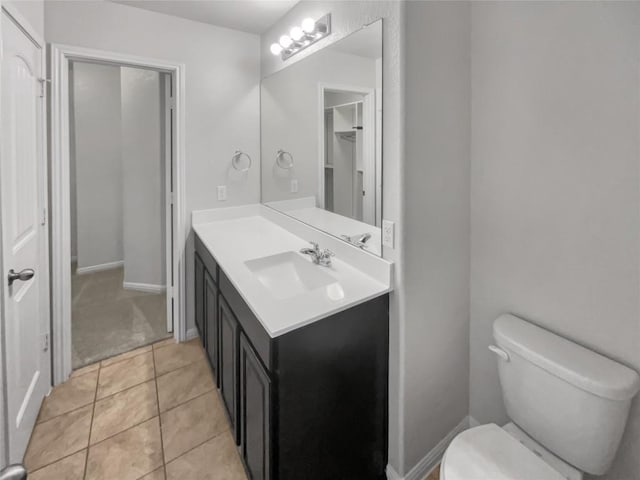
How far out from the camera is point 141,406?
75.4 inches

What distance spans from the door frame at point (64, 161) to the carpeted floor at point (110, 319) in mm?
355

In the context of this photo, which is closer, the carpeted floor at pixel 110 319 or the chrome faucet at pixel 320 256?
the chrome faucet at pixel 320 256

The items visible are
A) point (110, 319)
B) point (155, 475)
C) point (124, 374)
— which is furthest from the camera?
point (110, 319)

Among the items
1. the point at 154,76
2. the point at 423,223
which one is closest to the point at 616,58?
the point at 423,223

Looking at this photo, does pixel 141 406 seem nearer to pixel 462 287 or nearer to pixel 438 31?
pixel 462 287

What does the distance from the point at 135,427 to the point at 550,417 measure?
1.88 metres

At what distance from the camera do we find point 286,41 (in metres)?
2.05

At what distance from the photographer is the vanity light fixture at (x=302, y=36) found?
1775 millimetres

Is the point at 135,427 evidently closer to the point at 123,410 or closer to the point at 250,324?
the point at 123,410

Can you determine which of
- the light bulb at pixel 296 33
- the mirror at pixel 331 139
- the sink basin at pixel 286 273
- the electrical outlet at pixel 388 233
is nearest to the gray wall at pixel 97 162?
the mirror at pixel 331 139

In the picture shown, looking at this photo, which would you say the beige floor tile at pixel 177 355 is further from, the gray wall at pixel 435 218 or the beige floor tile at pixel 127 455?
the gray wall at pixel 435 218

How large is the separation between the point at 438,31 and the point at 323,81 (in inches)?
27.3

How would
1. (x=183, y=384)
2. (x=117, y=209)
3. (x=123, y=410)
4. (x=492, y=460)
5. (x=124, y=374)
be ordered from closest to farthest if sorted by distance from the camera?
(x=492, y=460), (x=123, y=410), (x=183, y=384), (x=124, y=374), (x=117, y=209)

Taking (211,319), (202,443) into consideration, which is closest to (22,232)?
(211,319)
